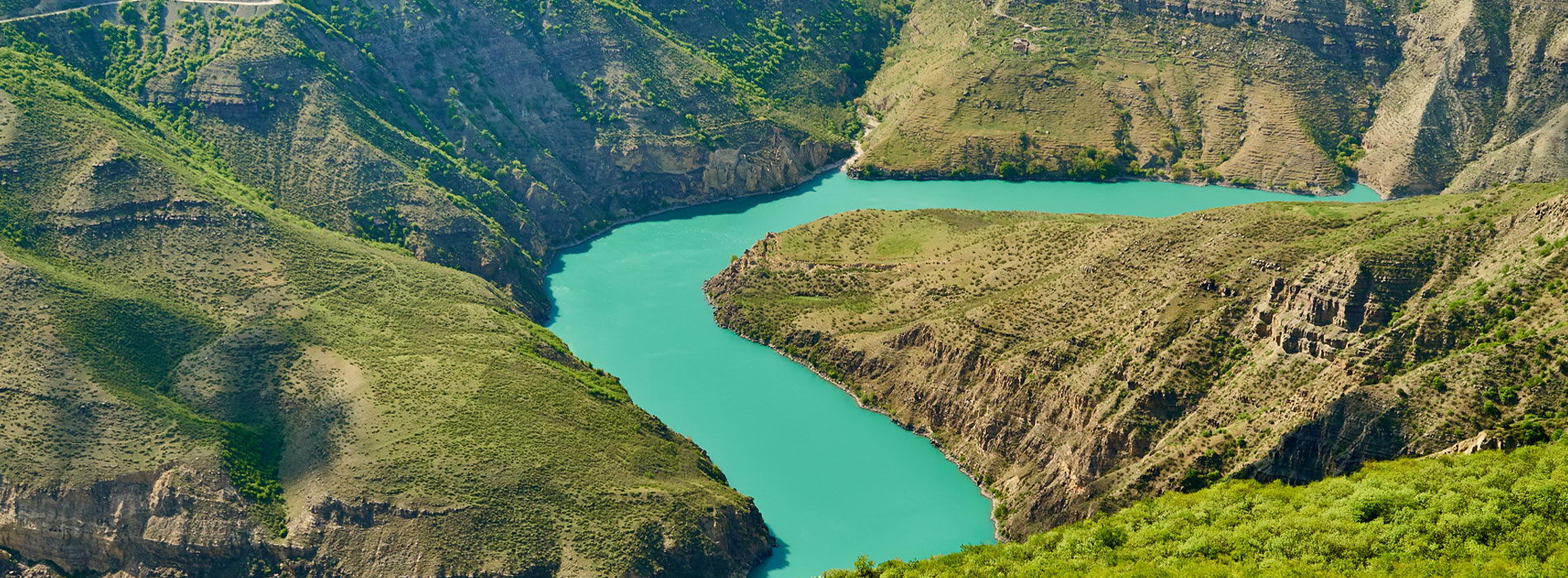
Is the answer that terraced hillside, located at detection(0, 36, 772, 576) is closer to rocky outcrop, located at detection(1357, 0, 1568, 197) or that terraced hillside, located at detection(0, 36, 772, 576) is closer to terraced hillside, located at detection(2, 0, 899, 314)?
terraced hillside, located at detection(2, 0, 899, 314)

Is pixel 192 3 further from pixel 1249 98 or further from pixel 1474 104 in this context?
pixel 1474 104

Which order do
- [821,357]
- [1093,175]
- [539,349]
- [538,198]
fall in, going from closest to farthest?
[539,349]
[821,357]
[538,198]
[1093,175]

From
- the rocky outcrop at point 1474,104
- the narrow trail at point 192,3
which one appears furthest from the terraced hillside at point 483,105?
the rocky outcrop at point 1474,104

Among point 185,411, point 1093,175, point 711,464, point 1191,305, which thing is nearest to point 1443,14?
point 1093,175

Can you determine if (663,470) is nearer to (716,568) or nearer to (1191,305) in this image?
(716,568)

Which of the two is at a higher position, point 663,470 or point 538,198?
point 538,198

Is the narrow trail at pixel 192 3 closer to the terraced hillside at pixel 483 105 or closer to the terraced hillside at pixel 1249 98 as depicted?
the terraced hillside at pixel 483 105

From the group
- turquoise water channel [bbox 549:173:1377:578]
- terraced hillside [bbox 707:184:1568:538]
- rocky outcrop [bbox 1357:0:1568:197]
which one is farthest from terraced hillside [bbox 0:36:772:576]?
rocky outcrop [bbox 1357:0:1568:197]
